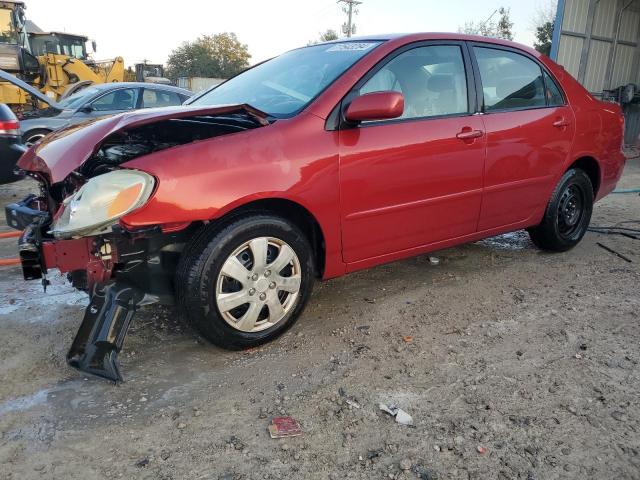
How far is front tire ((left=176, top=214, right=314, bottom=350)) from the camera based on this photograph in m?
2.47

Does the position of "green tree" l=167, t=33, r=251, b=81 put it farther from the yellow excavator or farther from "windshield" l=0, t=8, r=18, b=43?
"windshield" l=0, t=8, r=18, b=43

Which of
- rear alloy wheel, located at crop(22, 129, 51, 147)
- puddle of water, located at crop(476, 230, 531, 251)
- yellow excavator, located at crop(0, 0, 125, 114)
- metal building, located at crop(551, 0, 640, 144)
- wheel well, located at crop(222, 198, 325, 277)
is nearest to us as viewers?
wheel well, located at crop(222, 198, 325, 277)

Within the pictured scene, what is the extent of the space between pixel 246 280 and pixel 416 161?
127 cm

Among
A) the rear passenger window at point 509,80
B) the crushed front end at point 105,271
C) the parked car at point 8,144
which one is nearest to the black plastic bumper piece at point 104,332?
the crushed front end at point 105,271

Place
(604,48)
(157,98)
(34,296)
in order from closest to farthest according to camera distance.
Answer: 1. (34,296)
2. (157,98)
3. (604,48)

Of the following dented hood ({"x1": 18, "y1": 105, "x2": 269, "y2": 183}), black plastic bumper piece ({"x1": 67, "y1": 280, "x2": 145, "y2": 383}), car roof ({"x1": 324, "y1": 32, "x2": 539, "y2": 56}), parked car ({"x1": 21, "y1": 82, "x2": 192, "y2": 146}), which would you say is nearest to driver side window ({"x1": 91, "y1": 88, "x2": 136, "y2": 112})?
parked car ({"x1": 21, "y1": 82, "x2": 192, "y2": 146})

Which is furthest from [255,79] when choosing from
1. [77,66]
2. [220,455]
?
[77,66]

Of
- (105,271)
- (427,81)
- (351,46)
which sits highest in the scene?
(351,46)

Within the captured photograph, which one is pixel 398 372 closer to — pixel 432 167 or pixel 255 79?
pixel 432 167

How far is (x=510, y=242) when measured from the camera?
4766mm

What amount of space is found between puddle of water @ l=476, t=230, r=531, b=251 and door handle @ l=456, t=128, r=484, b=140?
1534 mm

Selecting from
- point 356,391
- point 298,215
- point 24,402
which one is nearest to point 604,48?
point 298,215

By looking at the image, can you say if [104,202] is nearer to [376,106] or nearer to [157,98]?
[376,106]

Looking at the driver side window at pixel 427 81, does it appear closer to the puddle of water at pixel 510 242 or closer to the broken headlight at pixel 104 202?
the broken headlight at pixel 104 202
